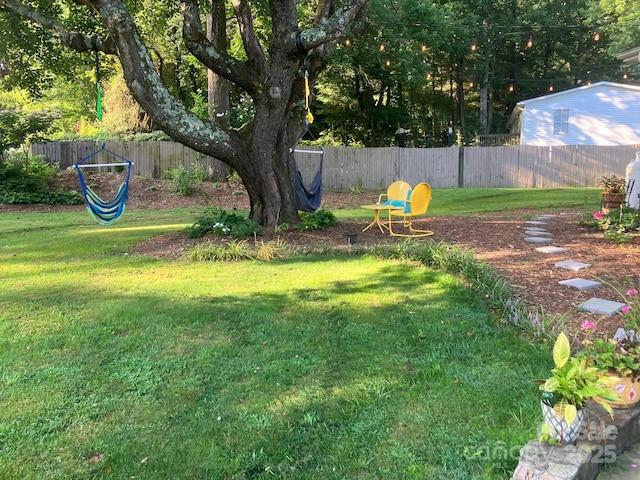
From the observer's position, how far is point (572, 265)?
482 cm

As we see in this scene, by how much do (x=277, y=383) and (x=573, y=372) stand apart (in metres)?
1.52

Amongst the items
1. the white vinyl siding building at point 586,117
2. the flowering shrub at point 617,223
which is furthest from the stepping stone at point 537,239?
the white vinyl siding building at point 586,117

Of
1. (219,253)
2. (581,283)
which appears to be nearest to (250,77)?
(219,253)

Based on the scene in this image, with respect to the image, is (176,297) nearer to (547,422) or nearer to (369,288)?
(369,288)

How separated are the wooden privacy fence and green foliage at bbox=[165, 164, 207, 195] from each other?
1.21 m

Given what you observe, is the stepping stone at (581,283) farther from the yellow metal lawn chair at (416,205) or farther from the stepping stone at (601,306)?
the yellow metal lawn chair at (416,205)

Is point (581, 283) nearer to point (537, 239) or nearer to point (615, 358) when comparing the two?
point (537, 239)

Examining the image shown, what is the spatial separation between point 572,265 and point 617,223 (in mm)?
2174

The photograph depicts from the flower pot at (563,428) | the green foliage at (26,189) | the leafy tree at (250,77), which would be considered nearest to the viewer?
the flower pot at (563,428)

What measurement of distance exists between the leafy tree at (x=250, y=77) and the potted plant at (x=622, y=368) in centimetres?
502

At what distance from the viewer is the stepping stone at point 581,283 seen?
13.6ft

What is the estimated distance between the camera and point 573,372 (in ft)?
6.30

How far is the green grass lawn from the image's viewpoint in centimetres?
211

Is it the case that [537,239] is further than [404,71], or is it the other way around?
[404,71]
